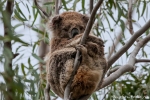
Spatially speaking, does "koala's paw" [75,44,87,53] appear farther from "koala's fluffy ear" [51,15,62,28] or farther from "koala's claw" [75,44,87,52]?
"koala's fluffy ear" [51,15,62,28]

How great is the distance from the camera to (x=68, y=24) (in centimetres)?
357

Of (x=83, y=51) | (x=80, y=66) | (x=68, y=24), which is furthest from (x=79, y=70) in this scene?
(x=68, y=24)

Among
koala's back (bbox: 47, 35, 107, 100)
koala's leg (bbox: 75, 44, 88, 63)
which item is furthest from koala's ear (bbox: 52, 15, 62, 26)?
koala's leg (bbox: 75, 44, 88, 63)

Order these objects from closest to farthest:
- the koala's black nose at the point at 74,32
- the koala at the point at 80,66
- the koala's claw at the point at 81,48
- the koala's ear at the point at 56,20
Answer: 1. the koala's claw at the point at 81,48
2. the koala at the point at 80,66
3. the koala's black nose at the point at 74,32
4. the koala's ear at the point at 56,20

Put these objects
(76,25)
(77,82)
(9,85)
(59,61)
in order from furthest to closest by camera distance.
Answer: (76,25) < (59,61) < (77,82) < (9,85)

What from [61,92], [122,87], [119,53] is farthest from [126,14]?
[61,92]

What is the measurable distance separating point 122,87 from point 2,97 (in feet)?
8.22

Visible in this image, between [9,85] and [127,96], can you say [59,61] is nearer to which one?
[127,96]

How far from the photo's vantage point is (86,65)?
2828 mm

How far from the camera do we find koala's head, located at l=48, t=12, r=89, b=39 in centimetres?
348

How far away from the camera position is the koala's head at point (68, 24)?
3484 mm

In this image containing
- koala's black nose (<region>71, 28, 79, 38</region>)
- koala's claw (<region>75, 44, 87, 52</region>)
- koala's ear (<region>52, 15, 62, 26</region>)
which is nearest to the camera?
koala's claw (<region>75, 44, 87, 52</region>)

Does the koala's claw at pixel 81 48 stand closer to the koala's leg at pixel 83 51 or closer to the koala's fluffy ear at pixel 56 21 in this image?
the koala's leg at pixel 83 51

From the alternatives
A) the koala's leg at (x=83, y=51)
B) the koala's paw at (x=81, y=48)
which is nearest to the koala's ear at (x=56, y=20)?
the koala's leg at (x=83, y=51)
